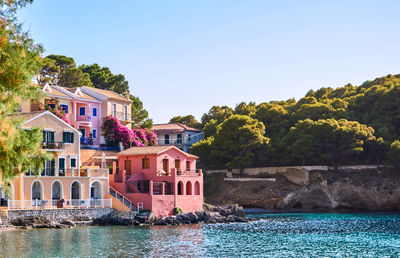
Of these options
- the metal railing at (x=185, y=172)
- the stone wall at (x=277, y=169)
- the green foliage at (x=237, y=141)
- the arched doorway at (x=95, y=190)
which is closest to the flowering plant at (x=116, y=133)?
the metal railing at (x=185, y=172)

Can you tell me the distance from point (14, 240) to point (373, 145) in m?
49.1

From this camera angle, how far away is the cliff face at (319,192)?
67.6 m

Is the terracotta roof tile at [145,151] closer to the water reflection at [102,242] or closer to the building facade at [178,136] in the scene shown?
the water reflection at [102,242]

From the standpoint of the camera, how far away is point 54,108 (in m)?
53.4

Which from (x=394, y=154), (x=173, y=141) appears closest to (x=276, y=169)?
(x=394, y=154)

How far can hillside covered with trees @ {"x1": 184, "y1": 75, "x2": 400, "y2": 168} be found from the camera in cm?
6831

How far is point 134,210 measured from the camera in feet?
158

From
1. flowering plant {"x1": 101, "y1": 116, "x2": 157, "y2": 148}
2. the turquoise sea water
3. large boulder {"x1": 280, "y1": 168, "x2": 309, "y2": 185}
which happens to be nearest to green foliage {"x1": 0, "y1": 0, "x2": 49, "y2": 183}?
the turquoise sea water

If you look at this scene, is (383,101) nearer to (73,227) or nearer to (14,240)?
(73,227)

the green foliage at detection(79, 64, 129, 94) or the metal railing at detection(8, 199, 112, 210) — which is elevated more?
the green foliage at detection(79, 64, 129, 94)

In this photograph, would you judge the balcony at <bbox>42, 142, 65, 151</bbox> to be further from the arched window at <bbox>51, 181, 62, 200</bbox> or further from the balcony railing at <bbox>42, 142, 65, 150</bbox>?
the arched window at <bbox>51, 181, 62, 200</bbox>

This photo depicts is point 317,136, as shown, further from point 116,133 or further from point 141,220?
point 141,220

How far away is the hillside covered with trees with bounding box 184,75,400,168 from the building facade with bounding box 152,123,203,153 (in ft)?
34.4

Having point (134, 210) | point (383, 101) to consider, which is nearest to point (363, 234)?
point (134, 210)
